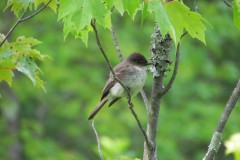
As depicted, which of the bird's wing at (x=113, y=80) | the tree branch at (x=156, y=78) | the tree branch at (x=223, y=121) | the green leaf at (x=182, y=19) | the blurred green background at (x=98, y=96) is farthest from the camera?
the blurred green background at (x=98, y=96)

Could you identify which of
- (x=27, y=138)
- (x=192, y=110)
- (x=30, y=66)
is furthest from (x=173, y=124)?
(x=30, y=66)

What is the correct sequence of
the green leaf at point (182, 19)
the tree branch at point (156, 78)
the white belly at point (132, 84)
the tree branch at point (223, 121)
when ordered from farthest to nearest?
1. the white belly at point (132, 84)
2. the tree branch at point (156, 78)
3. the tree branch at point (223, 121)
4. the green leaf at point (182, 19)


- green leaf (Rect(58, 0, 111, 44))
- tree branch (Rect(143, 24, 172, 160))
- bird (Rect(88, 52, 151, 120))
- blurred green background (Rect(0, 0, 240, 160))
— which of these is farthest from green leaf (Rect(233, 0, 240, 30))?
blurred green background (Rect(0, 0, 240, 160))

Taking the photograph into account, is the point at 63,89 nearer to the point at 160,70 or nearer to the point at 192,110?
the point at 192,110

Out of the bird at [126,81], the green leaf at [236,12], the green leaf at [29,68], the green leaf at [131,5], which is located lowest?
the bird at [126,81]

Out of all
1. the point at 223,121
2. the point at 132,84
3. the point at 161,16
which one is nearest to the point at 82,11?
the point at 161,16

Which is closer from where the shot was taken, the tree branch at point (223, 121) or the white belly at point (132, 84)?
the tree branch at point (223, 121)

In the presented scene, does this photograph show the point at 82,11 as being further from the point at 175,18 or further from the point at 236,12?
the point at 236,12

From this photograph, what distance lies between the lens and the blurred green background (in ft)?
41.0

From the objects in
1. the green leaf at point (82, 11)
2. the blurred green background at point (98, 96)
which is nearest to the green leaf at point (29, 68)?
the green leaf at point (82, 11)

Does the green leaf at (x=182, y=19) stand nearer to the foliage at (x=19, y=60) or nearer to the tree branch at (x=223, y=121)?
the tree branch at (x=223, y=121)

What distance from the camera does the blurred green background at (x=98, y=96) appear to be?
1249cm

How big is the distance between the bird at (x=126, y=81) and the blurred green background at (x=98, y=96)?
5.84 metres

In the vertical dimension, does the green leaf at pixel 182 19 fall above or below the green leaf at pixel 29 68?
above
